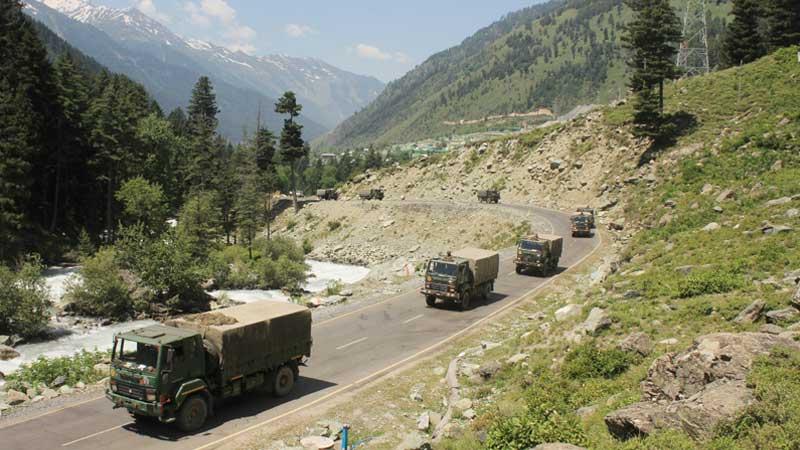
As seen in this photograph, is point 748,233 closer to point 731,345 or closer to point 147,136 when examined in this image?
point 731,345

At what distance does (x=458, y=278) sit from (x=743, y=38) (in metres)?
63.9

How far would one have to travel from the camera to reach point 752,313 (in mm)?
15375

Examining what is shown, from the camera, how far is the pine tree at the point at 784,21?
6594 centimetres

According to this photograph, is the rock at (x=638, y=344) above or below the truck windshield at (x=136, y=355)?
above

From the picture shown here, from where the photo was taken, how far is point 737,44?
74750mm

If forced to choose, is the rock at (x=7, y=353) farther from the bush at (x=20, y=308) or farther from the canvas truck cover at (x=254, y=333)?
the canvas truck cover at (x=254, y=333)

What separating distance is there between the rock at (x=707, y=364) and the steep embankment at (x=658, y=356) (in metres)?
0.03

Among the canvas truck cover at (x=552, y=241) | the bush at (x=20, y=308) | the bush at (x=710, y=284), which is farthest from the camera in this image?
the canvas truck cover at (x=552, y=241)

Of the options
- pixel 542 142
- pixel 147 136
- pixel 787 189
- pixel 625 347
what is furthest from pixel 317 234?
pixel 625 347

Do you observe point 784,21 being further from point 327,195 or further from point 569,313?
point 327,195

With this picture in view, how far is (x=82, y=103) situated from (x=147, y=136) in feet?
61.9

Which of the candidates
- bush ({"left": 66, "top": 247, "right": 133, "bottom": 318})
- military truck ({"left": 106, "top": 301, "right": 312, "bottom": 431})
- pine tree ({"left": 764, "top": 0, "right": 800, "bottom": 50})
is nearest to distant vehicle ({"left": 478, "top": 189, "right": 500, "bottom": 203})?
pine tree ({"left": 764, "top": 0, "right": 800, "bottom": 50})

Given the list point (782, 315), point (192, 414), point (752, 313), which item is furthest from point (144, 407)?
point (782, 315)

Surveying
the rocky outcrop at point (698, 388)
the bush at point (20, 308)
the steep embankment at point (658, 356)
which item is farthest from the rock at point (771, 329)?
the bush at point (20, 308)
